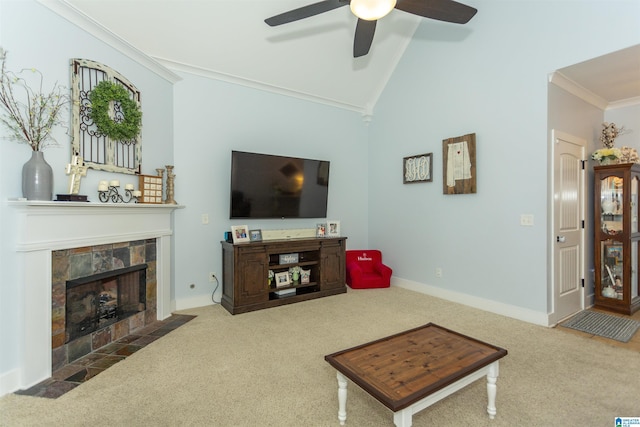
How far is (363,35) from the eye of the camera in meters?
2.64

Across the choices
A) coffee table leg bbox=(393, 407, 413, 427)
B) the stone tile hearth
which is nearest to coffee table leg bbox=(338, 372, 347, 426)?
coffee table leg bbox=(393, 407, 413, 427)

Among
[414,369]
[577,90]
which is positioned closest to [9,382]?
[414,369]

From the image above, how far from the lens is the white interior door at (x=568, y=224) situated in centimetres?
321

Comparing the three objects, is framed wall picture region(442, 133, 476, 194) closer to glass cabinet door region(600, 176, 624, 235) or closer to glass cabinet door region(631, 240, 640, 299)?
glass cabinet door region(600, 176, 624, 235)

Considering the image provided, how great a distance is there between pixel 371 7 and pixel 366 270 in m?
3.60

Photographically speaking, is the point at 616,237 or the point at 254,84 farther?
the point at 254,84

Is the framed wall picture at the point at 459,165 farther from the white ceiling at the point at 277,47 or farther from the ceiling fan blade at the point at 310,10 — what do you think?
the ceiling fan blade at the point at 310,10

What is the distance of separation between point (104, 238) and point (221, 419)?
1870mm

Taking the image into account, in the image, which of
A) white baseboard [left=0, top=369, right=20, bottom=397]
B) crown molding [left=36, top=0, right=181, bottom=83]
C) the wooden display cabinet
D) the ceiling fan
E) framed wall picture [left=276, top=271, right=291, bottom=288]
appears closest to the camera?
white baseboard [left=0, top=369, right=20, bottom=397]

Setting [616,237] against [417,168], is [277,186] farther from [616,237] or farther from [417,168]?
[616,237]

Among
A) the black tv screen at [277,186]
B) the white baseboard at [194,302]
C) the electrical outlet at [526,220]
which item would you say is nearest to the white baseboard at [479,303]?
the electrical outlet at [526,220]

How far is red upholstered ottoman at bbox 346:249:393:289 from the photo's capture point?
4.54 meters

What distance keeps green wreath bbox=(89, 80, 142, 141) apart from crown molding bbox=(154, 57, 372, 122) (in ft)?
2.75

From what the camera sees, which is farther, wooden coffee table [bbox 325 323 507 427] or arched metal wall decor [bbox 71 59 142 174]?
arched metal wall decor [bbox 71 59 142 174]
